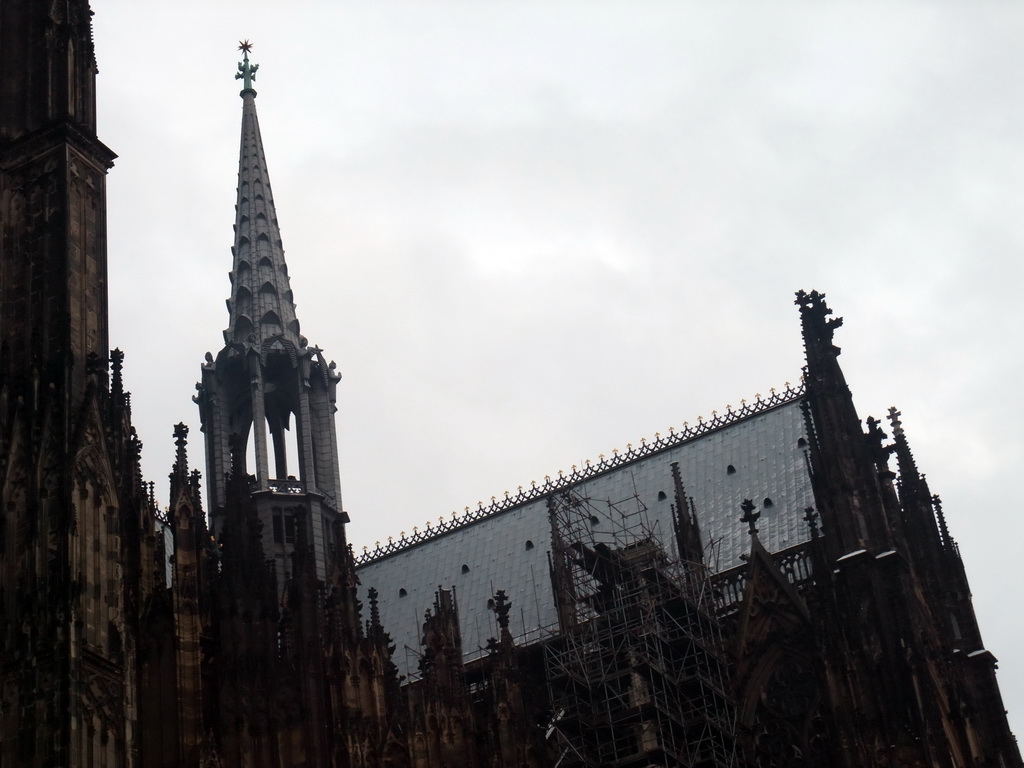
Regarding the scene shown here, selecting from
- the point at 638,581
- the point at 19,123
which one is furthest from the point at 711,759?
the point at 19,123

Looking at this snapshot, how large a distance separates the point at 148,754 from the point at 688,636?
14599mm

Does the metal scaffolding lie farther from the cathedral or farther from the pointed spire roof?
the pointed spire roof

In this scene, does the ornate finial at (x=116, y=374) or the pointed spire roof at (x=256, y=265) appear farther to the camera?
the pointed spire roof at (x=256, y=265)

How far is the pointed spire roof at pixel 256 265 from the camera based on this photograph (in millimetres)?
42219

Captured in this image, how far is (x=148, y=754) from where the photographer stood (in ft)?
67.3

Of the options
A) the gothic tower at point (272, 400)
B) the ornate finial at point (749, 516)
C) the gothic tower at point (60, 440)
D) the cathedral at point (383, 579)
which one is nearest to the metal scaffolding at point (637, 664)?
the cathedral at point (383, 579)

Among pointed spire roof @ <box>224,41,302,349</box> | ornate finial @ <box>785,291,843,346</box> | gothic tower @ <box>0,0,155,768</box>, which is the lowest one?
gothic tower @ <box>0,0,155,768</box>

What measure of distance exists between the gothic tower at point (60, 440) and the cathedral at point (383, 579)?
4 centimetres

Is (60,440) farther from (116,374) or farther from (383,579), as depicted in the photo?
(383,579)

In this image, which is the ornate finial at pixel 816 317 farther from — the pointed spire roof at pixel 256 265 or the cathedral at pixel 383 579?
the pointed spire roof at pixel 256 265

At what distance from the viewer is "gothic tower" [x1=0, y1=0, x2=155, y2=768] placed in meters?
18.7

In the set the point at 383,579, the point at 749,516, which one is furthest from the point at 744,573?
the point at 383,579

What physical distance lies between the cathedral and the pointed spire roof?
8 centimetres

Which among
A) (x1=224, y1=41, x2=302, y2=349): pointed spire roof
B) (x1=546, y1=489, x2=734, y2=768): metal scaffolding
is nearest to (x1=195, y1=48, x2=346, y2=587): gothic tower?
(x1=224, y1=41, x2=302, y2=349): pointed spire roof
